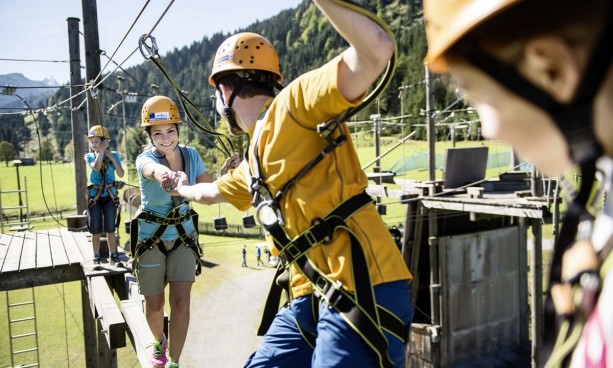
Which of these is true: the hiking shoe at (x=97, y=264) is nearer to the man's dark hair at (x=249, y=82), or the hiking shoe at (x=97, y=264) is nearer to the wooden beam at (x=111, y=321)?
the wooden beam at (x=111, y=321)

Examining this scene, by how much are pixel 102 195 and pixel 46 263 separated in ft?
5.47

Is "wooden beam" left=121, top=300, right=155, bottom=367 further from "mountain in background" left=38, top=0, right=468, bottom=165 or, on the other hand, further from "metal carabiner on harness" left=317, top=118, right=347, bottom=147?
"mountain in background" left=38, top=0, right=468, bottom=165

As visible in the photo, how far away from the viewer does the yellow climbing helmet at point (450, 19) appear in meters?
0.79

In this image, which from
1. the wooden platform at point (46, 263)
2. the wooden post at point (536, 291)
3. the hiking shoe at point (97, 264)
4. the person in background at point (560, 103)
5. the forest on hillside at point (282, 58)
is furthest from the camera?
the forest on hillside at point (282, 58)

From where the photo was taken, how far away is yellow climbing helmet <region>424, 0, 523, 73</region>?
0.79 meters

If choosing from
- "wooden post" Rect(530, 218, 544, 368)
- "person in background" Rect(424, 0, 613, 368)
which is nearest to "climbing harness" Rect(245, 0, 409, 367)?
"person in background" Rect(424, 0, 613, 368)

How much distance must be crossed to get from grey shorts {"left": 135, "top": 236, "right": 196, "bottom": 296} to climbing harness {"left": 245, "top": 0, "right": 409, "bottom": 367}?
2.43 meters

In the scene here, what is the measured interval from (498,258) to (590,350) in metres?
12.2

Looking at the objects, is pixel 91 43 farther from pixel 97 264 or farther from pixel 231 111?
pixel 231 111

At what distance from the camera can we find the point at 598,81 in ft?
2.37

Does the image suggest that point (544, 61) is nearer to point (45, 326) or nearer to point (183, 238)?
point (183, 238)

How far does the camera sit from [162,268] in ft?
14.0

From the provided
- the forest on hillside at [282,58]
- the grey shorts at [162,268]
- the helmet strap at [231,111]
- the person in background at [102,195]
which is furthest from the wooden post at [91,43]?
the forest on hillside at [282,58]

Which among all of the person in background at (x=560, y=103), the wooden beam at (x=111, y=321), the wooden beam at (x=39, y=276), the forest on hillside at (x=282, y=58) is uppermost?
the forest on hillside at (x=282, y=58)
